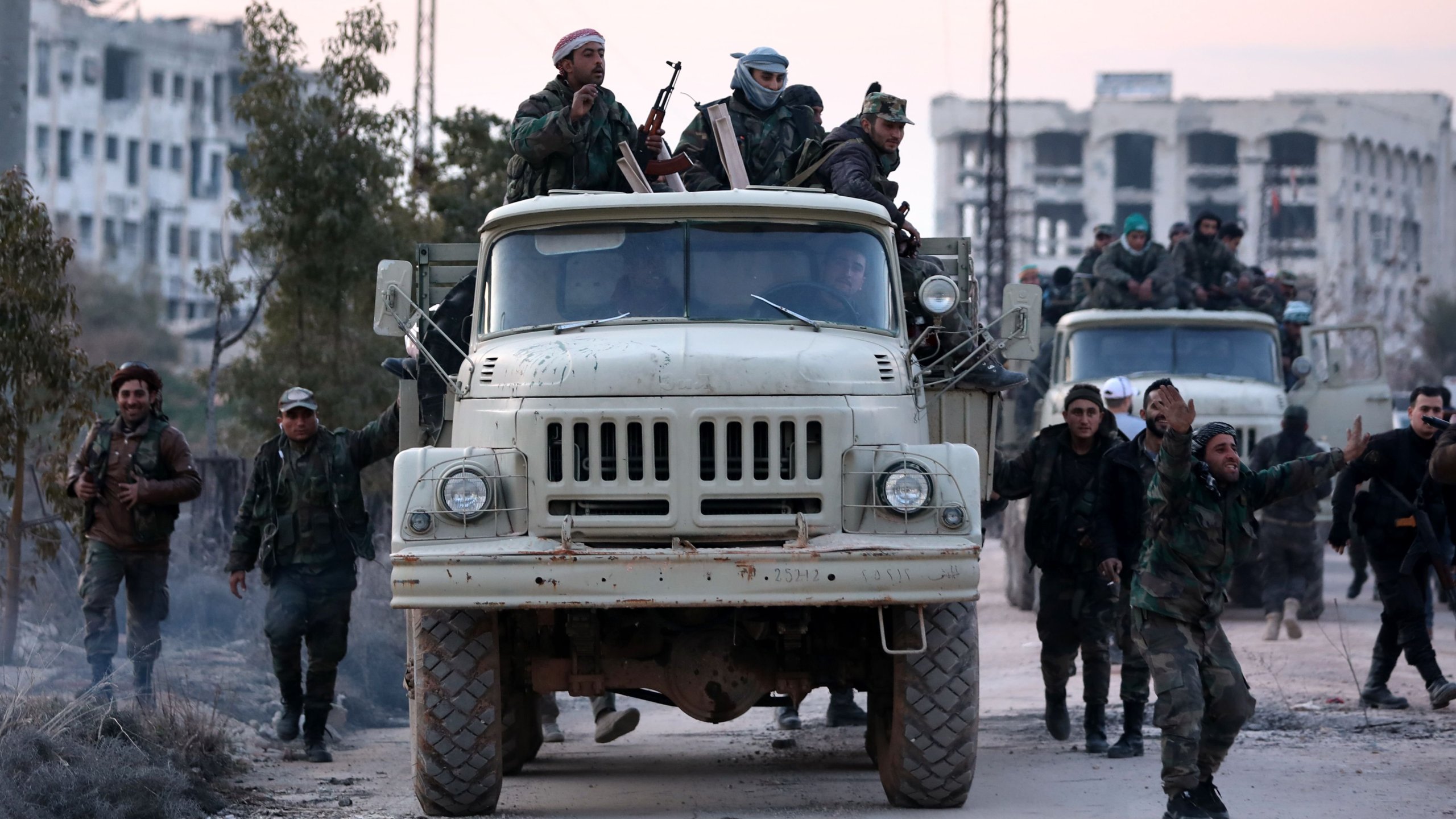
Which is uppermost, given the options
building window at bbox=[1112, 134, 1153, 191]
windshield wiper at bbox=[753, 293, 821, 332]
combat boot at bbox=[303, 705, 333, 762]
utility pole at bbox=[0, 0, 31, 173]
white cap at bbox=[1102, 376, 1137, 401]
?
building window at bbox=[1112, 134, 1153, 191]

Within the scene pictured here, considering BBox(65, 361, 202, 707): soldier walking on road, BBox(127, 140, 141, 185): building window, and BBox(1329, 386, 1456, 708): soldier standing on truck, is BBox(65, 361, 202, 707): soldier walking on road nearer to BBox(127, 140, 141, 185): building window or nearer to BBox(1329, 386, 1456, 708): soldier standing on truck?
BBox(1329, 386, 1456, 708): soldier standing on truck

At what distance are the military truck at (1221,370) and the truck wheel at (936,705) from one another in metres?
7.95

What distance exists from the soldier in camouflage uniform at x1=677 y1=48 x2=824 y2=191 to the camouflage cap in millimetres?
646

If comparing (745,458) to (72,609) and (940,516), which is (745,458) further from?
(72,609)

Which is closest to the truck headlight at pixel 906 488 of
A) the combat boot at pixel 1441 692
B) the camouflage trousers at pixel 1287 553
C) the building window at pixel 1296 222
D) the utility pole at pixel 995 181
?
the combat boot at pixel 1441 692

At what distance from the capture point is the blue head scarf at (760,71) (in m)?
10.6

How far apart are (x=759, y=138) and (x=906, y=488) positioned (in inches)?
138

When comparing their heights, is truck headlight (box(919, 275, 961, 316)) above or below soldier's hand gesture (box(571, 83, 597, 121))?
below

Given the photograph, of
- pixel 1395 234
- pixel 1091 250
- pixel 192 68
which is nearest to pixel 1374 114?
pixel 1395 234


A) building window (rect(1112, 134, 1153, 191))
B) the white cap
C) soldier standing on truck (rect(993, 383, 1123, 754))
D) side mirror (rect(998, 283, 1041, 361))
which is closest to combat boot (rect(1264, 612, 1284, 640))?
the white cap

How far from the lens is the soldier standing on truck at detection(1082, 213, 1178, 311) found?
55.2 feet

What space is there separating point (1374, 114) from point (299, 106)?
81.0 m

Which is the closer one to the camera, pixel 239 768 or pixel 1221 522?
pixel 1221 522

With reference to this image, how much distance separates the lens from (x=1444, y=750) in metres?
9.55
